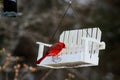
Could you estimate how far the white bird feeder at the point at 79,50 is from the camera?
3.88 m

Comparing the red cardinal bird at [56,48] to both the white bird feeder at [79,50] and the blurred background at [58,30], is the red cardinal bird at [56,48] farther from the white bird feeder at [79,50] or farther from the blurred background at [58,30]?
the blurred background at [58,30]

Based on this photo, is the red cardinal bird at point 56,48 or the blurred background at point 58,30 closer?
the red cardinal bird at point 56,48

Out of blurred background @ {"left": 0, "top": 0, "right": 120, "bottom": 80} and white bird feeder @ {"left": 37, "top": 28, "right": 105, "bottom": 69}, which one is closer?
white bird feeder @ {"left": 37, "top": 28, "right": 105, "bottom": 69}

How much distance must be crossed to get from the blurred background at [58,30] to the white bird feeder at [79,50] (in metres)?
3.92

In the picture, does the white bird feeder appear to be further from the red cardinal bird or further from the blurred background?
the blurred background

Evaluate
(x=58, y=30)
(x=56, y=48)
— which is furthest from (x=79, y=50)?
(x=58, y=30)

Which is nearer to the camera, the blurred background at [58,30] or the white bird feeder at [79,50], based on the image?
the white bird feeder at [79,50]

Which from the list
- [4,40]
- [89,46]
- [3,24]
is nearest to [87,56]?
[89,46]

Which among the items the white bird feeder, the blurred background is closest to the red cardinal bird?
the white bird feeder

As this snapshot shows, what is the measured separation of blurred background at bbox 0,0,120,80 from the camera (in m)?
8.44

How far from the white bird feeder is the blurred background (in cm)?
392

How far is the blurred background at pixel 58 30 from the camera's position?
8.44m

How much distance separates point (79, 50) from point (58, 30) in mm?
4500

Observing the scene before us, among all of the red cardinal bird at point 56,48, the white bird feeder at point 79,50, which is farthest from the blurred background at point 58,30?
the red cardinal bird at point 56,48
